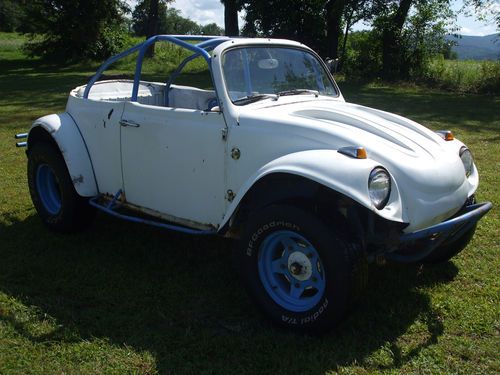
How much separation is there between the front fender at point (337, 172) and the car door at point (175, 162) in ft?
1.65

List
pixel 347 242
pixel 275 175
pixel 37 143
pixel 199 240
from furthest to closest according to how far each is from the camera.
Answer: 1. pixel 37 143
2. pixel 199 240
3. pixel 275 175
4. pixel 347 242

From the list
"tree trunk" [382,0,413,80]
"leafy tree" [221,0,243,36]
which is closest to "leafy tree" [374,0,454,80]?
"tree trunk" [382,0,413,80]

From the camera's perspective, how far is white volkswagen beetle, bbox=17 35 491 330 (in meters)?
3.10

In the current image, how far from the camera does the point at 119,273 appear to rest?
4199 millimetres

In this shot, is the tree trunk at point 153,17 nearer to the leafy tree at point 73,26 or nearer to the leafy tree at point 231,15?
the leafy tree at point 73,26

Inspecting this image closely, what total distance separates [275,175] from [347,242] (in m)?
0.62

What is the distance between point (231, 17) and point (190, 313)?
20.1 metres

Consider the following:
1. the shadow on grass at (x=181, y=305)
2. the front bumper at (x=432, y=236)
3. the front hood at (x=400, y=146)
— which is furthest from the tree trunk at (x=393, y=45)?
the front bumper at (x=432, y=236)

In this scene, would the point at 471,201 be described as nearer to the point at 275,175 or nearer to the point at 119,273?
the point at 275,175

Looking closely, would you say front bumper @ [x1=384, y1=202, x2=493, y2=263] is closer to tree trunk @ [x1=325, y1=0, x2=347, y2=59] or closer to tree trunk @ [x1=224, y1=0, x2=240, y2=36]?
tree trunk @ [x1=325, y1=0, x2=347, y2=59]

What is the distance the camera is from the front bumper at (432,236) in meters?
3.07

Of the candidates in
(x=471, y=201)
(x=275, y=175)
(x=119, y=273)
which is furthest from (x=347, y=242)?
(x=119, y=273)

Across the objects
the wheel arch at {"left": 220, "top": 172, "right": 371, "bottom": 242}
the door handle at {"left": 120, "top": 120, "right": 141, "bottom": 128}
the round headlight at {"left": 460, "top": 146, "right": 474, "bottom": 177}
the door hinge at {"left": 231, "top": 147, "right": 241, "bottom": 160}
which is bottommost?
the wheel arch at {"left": 220, "top": 172, "right": 371, "bottom": 242}

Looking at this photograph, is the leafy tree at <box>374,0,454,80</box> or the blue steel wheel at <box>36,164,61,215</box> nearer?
the blue steel wheel at <box>36,164,61,215</box>
